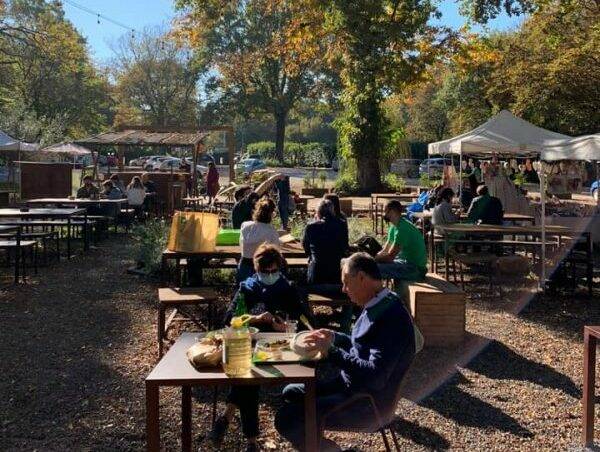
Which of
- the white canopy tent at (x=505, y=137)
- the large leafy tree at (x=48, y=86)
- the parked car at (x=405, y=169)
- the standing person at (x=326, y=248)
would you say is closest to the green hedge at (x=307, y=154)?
the parked car at (x=405, y=169)

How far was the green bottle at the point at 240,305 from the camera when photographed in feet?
14.6

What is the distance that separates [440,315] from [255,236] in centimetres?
191

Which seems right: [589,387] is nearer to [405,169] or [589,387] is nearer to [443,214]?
[443,214]

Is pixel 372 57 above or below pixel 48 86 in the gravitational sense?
below

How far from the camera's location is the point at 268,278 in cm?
453

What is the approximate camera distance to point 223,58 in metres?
46.0

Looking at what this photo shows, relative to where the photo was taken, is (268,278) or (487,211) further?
(487,211)

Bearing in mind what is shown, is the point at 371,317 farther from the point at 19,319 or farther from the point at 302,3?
the point at 302,3

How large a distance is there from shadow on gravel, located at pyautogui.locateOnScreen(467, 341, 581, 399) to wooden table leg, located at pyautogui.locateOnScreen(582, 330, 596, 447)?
37.2 inches

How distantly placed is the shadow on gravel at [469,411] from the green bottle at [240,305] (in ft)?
4.89

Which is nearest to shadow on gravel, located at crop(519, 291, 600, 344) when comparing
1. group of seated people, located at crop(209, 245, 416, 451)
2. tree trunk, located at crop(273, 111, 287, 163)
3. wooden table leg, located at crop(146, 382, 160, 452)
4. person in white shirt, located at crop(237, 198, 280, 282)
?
person in white shirt, located at crop(237, 198, 280, 282)

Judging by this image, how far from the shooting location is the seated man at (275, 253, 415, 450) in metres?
3.10

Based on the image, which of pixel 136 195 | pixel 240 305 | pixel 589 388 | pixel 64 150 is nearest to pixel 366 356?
pixel 240 305

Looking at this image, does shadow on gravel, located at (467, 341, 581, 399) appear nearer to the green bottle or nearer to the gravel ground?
the gravel ground
